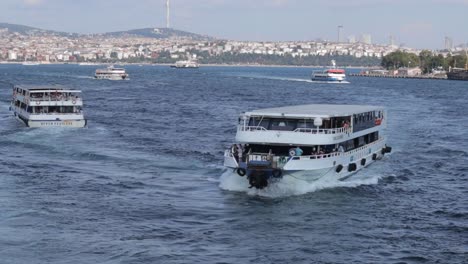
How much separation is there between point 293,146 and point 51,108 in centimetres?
3113

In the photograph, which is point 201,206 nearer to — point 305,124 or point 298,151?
point 298,151

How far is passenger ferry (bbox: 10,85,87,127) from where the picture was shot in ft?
210

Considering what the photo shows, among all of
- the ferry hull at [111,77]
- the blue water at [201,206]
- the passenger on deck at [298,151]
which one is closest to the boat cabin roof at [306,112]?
the passenger on deck at [298,151]

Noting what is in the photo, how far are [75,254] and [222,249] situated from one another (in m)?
5.22

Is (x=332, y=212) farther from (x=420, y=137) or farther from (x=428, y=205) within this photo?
(x=420, y=137)

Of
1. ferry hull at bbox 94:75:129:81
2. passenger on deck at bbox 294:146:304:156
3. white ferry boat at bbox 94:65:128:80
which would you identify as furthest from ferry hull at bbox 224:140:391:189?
white ferry boat at bbox 94:65:128:80

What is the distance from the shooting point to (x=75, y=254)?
2866 centimetres

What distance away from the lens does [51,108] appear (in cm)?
6562

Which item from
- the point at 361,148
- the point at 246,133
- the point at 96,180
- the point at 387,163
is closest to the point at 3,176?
the point at 96,180

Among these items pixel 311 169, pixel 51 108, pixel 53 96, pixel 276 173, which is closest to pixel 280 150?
pixel 311 169

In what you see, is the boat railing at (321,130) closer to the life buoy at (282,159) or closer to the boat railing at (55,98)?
the life buoy at (282,159)

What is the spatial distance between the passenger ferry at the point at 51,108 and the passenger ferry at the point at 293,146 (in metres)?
26.1

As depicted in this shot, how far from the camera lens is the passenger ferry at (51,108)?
64125 millimetres

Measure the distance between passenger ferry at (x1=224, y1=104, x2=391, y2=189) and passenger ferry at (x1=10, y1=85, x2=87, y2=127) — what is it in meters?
26.1
